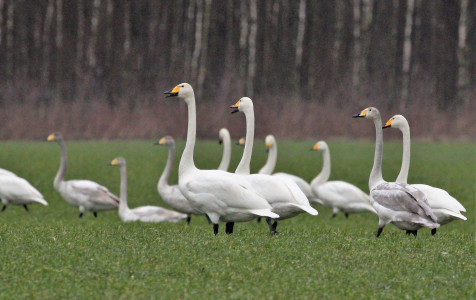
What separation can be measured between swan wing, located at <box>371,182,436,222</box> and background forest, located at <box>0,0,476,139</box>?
2301 cm

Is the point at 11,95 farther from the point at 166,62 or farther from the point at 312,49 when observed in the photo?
the point at 312,49

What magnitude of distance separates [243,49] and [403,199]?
2618 cm

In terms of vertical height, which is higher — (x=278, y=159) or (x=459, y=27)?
(x=459, y=27)

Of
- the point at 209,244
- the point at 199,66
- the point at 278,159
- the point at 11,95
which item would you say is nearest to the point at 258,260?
the point at 209,244

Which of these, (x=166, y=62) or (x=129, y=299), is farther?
(x=166, y=62)

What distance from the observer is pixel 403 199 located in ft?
33.7

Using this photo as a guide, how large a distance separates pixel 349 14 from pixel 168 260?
31087 millimetres

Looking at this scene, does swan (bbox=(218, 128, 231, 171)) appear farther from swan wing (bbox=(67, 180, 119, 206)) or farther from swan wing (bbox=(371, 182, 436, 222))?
swan wing (bbox=(371, 182, 436, 222))

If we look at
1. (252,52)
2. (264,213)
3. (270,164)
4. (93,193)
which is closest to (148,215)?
(93,193)

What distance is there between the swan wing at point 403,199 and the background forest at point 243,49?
75.5 feet

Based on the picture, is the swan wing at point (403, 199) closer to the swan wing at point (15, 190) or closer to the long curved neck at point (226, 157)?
the long curved neck at point (226, 157)

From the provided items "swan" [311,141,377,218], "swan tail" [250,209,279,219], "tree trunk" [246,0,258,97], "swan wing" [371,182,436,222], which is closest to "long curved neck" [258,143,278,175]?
"swan" [311,141,377,218]

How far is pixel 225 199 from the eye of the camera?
33.1 ft

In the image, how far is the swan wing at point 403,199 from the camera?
33.4ft
